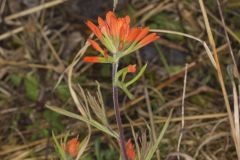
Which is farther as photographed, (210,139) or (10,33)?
(10,33)

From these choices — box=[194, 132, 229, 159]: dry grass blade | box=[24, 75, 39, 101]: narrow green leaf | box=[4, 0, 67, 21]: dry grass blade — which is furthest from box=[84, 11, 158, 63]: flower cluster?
box=[4, 0, 67, 21]: dry grass blade

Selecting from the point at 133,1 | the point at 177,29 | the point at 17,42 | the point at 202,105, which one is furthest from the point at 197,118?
the point at 17,42

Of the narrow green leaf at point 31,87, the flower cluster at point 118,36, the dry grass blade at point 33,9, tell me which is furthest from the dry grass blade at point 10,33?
the flower cluster at point 118,36

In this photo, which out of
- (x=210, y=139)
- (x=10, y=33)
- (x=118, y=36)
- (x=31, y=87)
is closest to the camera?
(x=118, y=36)

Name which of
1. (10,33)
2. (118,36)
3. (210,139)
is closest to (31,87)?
(10,33)

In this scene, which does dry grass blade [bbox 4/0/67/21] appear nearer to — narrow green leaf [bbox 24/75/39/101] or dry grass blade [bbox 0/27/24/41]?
dry grass blade [bbox 0/27/24/41]

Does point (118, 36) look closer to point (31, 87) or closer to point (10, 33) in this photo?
point (31, 87)

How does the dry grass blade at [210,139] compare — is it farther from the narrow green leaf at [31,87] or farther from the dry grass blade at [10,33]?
the dry grass blade at [10,33]

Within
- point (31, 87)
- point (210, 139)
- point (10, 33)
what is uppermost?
point (10, 33)

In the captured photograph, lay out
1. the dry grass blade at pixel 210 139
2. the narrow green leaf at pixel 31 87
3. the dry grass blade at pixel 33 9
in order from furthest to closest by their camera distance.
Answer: the dry grass blade at pixel 33 9 < the narrow green leaf at pixel 31 87 < the dry grass blade at pixel 210 139

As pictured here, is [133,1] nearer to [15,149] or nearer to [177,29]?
[177,29]

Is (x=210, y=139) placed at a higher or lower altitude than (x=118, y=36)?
lower
